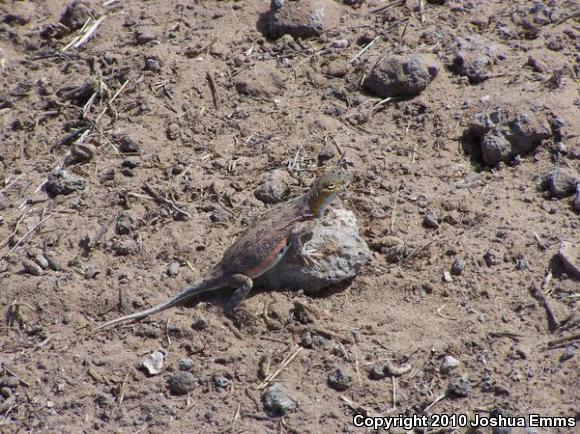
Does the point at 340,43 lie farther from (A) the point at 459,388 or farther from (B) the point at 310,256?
(A) the point at 459,388

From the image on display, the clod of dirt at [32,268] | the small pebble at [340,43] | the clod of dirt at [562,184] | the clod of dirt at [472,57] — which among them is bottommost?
the clod of dirt at [32,268]

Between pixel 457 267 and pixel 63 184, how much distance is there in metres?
4.13

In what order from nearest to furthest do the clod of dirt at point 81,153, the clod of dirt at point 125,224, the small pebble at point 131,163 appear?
the clod of dirt at point 125,224
the small pebble at point 131,163
the clod of dirt at point 81,153

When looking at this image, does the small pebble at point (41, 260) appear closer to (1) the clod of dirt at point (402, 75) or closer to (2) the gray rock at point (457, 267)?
(2) the gray rock at point (457, 267)

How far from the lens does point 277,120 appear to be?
25.4 feet

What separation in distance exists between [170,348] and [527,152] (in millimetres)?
4089

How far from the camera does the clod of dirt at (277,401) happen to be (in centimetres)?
549

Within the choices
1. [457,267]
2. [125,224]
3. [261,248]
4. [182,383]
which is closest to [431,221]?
[457,267]

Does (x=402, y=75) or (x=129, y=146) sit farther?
(x=402, y=75)

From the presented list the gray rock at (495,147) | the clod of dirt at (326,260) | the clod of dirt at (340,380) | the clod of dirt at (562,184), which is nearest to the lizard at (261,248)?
the clod of dirt at (326,260)

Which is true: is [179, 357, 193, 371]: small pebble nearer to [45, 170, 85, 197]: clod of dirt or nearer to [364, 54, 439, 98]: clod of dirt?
[45, 170, 85, 197]: clod of dirt

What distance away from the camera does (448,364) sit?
5570mm

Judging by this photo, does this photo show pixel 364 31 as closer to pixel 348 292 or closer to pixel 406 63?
pixel 406 63

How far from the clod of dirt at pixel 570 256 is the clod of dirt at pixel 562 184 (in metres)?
0.64
